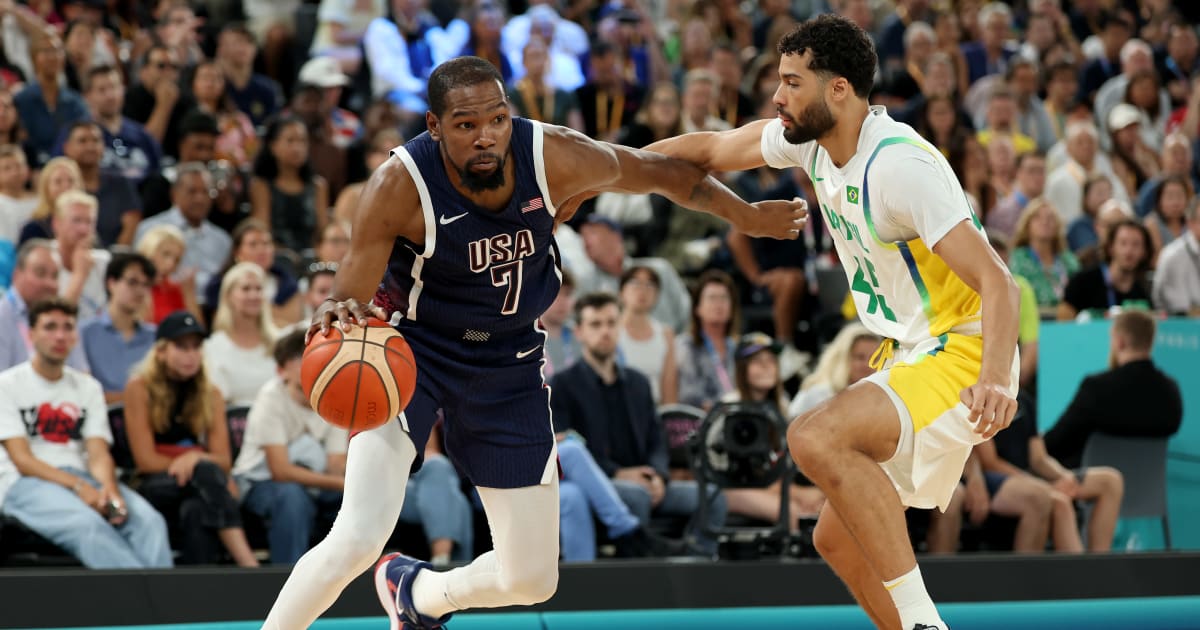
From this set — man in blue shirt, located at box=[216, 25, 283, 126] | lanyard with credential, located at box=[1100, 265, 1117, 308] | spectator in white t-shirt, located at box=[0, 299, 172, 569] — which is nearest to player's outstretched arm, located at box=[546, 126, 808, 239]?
spectator in white t-shirt, located at box=[0, 299, 172, 569]

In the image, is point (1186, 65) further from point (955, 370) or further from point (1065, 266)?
point (955, 370)

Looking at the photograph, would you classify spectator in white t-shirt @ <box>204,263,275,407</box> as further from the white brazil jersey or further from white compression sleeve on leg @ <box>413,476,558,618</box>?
the white brazil jersey

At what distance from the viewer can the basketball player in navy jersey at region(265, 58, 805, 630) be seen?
391cm

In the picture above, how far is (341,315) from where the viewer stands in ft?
12.3

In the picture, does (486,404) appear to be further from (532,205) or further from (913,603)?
(913,603)

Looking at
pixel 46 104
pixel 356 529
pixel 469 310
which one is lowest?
pixel 356 529

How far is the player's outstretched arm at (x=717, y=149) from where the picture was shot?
4559 millimetres

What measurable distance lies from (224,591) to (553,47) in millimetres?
6092

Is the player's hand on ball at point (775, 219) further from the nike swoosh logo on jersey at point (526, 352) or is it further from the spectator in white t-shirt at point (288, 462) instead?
the spectator in white t-shirt at point (288, 462)

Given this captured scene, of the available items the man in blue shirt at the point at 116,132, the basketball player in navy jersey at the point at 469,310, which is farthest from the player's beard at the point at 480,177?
the man in blue shirt at the point at 116,132

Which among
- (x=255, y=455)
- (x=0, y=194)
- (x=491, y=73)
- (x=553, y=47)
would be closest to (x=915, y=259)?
(x=491, y=73)

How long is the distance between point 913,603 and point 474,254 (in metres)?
1.52

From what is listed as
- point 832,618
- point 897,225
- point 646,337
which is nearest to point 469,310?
point 897,225

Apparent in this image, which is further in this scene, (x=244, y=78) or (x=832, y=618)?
(x=244, y=78)
